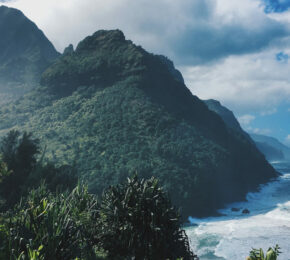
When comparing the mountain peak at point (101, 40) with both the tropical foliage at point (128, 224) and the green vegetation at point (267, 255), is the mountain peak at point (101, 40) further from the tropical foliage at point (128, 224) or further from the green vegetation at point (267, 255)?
the green vegetation at point (267, 255)

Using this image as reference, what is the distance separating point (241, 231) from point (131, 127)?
51.2 m

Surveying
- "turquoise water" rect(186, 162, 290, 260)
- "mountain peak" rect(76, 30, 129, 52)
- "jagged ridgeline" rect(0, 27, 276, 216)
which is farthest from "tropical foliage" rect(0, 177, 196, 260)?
"mountain peak" rect(76, 30, 129, 52)

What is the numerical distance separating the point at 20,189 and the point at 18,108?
94.8 m

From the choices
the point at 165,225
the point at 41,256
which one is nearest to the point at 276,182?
the point at 165,225

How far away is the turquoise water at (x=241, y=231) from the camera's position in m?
51.2

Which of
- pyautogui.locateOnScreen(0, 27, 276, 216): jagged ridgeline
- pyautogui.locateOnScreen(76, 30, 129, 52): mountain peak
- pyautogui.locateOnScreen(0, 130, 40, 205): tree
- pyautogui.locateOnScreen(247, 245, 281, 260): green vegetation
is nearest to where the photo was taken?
pyautogui.locateOnScreen(247, 245, 281, 260): green vegetation

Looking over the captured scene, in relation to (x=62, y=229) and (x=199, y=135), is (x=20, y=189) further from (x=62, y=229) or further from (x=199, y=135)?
(x=199, y=135)

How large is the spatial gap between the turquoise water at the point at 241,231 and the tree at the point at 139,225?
34227 mm

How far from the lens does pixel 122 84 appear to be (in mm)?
120938

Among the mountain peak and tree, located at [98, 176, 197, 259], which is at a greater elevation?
the mountain peak

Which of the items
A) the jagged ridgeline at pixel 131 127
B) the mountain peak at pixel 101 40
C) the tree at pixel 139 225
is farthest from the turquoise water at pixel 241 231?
the mountain peak at pixel 101 40

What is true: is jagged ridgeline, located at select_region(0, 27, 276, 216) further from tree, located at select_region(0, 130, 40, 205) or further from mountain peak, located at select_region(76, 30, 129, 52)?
tree, located at select_region(0, 130, 40, 205)

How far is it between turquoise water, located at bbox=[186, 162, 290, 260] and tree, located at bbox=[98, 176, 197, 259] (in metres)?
34.2

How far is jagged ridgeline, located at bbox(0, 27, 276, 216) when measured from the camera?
8193cm
